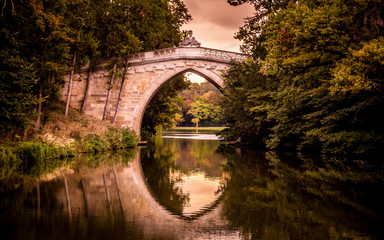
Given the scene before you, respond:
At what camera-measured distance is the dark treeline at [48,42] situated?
10.3 metres

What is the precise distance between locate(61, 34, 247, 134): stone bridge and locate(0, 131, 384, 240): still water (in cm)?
1442

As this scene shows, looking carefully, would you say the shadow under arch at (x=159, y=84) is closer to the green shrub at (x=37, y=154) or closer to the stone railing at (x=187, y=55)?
the stone railing at (x=187, y=55)

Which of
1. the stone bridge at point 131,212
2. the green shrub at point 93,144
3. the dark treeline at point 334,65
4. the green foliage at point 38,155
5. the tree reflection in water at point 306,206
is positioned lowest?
the stone bridge at point 131,212

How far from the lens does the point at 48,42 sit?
12945mm

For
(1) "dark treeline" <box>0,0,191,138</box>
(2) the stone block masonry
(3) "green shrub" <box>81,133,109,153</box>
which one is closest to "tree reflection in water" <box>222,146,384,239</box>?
(1) "dark treeline" <box>0,0,191,138</box>

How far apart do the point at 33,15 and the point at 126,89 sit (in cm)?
1063

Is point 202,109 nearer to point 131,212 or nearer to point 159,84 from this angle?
point 159,84

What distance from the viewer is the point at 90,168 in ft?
30.5

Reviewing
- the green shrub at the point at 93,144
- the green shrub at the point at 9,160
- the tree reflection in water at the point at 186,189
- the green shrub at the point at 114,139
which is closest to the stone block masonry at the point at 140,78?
the green shrub at the point at 114,139

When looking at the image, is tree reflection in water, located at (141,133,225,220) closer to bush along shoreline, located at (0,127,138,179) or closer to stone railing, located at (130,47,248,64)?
bush along shoreline, located at (0,127,138,179)

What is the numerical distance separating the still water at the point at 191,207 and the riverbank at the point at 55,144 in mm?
2416

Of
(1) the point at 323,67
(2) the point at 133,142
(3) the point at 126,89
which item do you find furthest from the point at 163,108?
(1) the point at 323,67

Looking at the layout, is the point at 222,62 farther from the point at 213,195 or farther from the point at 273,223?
the point at 273,223

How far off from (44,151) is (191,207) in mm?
8029
